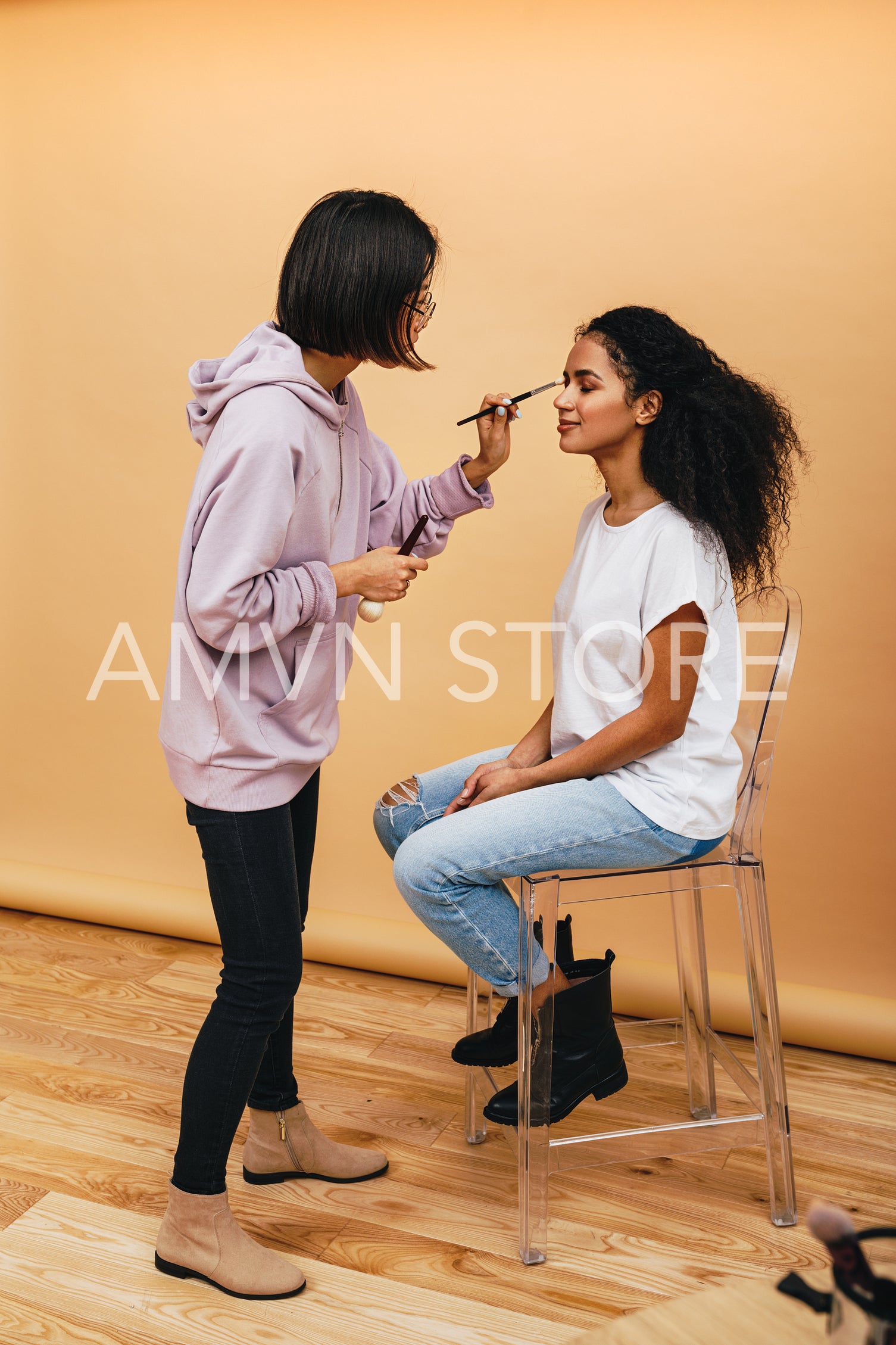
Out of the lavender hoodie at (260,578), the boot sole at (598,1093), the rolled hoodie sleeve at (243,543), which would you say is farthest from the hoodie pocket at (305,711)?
the boot sole at (598,1093)

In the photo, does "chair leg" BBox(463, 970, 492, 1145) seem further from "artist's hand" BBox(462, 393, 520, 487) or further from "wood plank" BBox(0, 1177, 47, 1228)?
"artist's hand" BBox(462, 393, 520, 487)

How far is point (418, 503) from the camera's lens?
68.6 inches

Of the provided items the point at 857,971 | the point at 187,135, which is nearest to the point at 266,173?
the point at 187,135

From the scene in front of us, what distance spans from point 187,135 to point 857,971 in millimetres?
2389

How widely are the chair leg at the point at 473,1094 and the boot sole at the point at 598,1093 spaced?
21 cm

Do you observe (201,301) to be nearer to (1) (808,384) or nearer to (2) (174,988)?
(1) (808,384)

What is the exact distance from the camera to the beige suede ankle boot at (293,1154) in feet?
5.64

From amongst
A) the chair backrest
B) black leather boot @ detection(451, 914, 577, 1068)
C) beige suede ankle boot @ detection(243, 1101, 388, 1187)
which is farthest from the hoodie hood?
beige suede ankle boot @ detection(243, 1101, 388, 1187)

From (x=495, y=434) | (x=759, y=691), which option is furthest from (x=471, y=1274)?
(x=495, y=434)

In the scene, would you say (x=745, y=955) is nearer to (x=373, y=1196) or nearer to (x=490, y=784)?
(x=490, y=784)

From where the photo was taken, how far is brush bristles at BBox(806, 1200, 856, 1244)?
2.04 feet

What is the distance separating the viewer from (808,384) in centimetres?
212

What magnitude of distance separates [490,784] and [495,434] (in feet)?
1.78

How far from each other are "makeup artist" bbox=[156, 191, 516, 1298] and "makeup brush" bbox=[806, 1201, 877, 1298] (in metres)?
0.91
